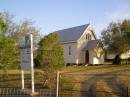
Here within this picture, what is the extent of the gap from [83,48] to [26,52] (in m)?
30.5

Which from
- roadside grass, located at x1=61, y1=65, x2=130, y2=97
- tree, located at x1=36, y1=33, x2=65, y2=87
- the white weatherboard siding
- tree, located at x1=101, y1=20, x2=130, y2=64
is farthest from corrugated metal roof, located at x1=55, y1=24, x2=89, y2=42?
tree, located at x1=36, y1=33, x2=65, y2=87

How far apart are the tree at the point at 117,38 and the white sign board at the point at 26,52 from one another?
93.6 feet

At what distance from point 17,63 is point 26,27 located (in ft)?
67.9

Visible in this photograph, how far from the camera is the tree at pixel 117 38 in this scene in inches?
1623

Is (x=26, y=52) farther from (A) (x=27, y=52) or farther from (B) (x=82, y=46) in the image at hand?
(B) (x=82, y=46)

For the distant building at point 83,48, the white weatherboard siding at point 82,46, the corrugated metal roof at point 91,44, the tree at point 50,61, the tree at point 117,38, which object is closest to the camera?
the tree at point 50,61

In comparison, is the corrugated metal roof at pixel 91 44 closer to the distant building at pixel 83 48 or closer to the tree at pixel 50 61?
the distant building at pixel 83 48

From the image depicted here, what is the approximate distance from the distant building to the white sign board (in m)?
29.1

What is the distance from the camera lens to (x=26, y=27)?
125 feet

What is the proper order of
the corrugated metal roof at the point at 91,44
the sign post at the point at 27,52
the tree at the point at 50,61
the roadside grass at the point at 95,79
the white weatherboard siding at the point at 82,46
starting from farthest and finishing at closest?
the white weatherboard siding at the point at 82,46
the corrugated metal roof at the point at 91,44
the roadside grass at the point at 95,79
the tree at the point at 50,61
the sign post at the point at 27,52

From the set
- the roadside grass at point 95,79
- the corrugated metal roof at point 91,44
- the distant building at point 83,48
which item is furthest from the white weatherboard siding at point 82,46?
the roadside grass at point 95,79

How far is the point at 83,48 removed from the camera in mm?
43875

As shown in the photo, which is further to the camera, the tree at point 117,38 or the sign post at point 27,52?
the tree at point 117,38

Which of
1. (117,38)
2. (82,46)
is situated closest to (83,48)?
(82,46)
